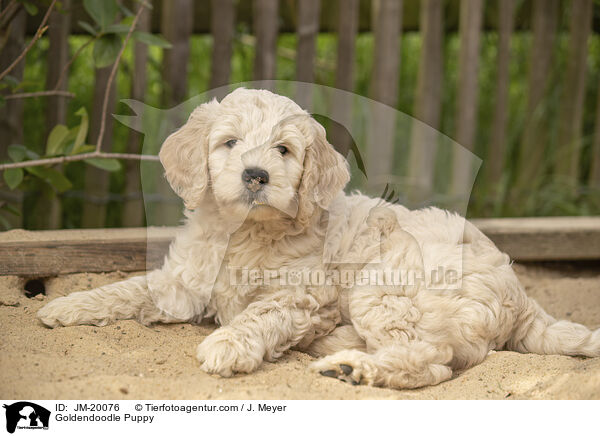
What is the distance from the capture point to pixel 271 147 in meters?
2.16

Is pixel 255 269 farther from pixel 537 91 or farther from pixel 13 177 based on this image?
pixel 537 91

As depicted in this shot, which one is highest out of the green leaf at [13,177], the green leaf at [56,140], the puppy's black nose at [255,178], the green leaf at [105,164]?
the green leaf at [56,140]

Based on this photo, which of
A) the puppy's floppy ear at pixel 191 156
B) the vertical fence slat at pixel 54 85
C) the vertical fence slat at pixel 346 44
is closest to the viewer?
A: the puppy's floppy ear at pixel 191 156

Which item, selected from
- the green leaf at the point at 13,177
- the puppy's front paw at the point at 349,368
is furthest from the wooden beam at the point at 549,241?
the green leaf at the point at 13,177

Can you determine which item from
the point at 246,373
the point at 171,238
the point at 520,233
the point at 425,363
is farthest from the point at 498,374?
the point at 520,233

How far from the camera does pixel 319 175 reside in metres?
2.27

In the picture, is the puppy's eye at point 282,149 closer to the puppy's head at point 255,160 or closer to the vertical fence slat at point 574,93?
the puppy's head at point 255,160

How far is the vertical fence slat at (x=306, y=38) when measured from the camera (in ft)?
13.9

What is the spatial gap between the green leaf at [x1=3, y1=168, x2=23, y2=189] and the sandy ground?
1.94 feet

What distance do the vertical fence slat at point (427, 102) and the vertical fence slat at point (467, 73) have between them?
0.53 feet

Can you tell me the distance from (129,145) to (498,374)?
2.86 m

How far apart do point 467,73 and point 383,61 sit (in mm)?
704
